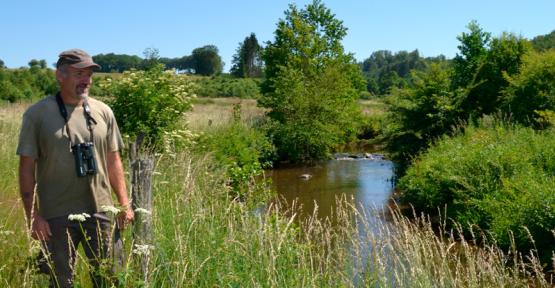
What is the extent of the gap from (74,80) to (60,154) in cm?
47

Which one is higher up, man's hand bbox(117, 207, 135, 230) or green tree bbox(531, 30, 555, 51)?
green tree bbox(531, 30, 555, 51)

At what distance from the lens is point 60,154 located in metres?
3.57

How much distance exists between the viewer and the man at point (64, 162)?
3.51 meters

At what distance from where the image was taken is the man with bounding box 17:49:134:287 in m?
3.51

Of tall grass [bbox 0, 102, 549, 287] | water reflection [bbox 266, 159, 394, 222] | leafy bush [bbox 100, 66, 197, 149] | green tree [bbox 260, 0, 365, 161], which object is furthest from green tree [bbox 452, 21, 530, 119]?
tall grass [bbox 0, 102, 549, 287]

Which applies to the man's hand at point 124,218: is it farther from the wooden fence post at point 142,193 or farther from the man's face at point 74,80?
the man's face at point 74,80

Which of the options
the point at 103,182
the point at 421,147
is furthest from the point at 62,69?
the point at 421,147

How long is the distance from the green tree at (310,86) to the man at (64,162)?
17.9 metres

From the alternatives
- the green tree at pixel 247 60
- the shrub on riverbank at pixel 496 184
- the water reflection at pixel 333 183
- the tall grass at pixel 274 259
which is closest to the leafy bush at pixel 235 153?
the water reflection at pixel 333 183

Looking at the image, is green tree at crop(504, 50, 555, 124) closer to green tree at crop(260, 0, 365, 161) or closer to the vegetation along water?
the vegetation along water

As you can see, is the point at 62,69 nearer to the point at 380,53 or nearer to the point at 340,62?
the point at 340,62

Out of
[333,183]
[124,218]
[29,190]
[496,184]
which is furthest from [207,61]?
[29,190]

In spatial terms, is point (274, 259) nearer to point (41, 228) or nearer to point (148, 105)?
point (41, 228)

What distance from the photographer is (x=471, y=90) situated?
17.6 m
